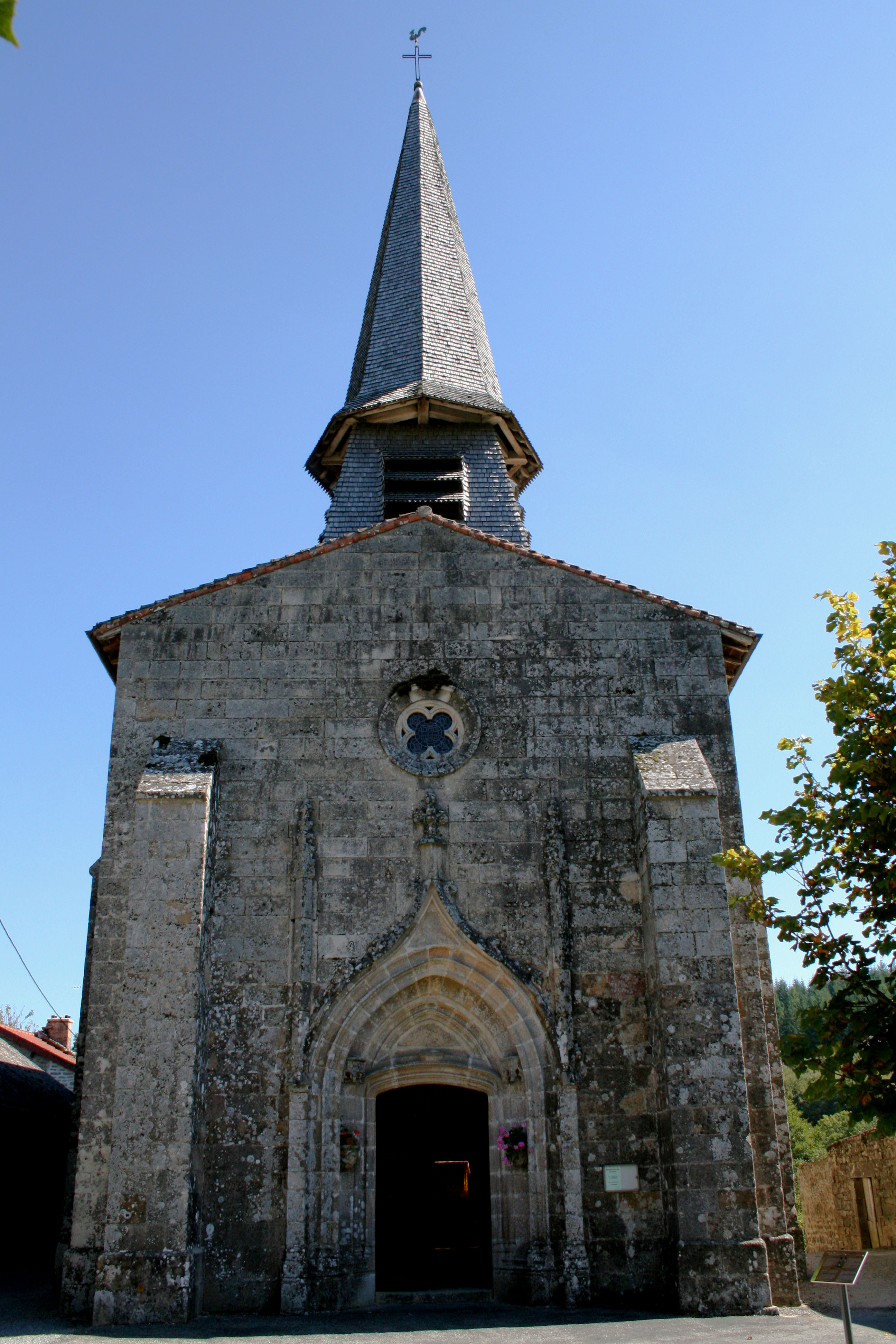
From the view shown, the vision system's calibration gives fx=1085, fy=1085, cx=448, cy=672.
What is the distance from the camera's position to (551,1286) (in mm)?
9680

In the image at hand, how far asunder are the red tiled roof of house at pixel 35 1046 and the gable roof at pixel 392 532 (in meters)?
11.2

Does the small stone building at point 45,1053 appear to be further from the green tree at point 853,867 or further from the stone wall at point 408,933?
the green tree at point 853,867

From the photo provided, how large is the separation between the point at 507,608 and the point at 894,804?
519cm

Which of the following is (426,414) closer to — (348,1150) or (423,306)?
(423,306)

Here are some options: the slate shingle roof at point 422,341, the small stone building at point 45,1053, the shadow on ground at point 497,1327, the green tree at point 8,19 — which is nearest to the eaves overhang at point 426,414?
the slate shingle roof at point 422,341

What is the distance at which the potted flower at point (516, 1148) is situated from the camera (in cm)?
1025

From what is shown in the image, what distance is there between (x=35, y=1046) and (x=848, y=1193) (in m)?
15.2

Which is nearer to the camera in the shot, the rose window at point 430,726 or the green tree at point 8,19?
the green tree at point 8,19

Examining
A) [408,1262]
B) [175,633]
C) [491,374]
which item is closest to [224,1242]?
[408,1262]

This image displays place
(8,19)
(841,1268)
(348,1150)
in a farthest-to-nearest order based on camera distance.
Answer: (348,1150), (841,1268), (8,19)

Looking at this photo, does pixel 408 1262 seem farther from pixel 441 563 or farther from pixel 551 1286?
pixel 441 563

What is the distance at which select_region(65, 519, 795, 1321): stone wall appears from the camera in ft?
31.6

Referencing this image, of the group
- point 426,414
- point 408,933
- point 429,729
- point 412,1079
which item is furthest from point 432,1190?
point 426,414

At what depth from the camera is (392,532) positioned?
1266 cm
